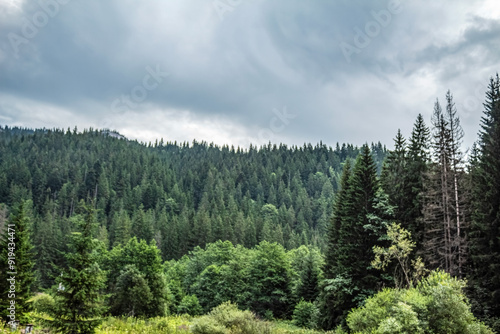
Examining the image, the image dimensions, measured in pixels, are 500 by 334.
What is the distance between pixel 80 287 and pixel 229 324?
1007 cm

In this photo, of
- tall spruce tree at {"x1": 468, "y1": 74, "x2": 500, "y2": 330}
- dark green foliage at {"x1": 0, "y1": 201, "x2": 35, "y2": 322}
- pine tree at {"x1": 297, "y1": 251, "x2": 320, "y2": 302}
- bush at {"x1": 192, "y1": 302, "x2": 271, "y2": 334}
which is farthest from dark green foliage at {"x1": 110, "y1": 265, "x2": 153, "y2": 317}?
tall spruce tree at {"x1": 468, "y1": 74, "x2": 500, "y2": 330}

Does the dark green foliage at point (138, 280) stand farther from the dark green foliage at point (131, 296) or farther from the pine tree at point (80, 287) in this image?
the pine tree at point (80, 287)

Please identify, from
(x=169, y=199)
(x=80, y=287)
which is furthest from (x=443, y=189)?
(x=169, y=199)

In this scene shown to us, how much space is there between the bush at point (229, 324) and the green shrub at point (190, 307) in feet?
89.4

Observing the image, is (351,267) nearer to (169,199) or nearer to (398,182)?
(398,182)

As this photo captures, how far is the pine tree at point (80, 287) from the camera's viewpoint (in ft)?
55.5

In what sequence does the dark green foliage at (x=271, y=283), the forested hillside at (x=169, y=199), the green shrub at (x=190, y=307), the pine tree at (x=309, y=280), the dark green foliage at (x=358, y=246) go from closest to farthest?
the dark green foliage at (x=358, y=246) < the pine tree at (x=309, y=280) < the green shrub at (x=190, y=307) < the dark green foliage at (x=271, y=283) < the forested hillside at (x=169, y=199)

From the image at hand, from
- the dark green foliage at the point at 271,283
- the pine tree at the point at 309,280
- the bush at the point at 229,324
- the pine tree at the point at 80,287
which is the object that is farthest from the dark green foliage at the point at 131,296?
the pine tree at the point at 309,280

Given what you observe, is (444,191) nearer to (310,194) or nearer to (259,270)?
(259,270)

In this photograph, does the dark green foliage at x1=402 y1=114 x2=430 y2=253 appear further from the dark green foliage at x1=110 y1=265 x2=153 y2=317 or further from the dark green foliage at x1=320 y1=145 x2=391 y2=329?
the dark green foliage at x1=110 y1=265 x2=153 y2=317

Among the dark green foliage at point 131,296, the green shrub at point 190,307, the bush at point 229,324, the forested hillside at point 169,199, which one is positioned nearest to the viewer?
the bush at point 229,324

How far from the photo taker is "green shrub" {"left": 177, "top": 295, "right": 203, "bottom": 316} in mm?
47969

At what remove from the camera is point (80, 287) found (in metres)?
17.1

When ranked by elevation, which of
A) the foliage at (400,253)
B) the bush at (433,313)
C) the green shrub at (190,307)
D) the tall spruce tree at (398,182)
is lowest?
the green shrub at (190,307)
